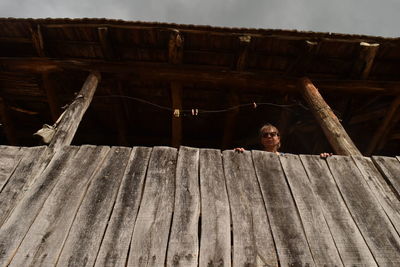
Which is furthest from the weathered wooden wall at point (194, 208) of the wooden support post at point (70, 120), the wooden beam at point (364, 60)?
the wooden beam at point (364, 60)

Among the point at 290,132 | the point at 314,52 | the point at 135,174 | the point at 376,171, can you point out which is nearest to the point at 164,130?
the point at 290,132

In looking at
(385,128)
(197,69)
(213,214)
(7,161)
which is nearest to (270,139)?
(197,69)

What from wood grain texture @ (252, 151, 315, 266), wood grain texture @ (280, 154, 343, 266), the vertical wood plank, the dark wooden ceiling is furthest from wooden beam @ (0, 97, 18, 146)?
the vertical wood plank

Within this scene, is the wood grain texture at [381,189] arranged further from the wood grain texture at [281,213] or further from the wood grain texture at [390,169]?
the wood grain texture at [281,213]

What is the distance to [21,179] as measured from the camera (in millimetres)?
2408

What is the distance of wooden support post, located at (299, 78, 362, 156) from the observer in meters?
3.18

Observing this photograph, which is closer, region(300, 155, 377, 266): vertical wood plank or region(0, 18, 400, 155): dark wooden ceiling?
region(300, 155, 377, 266): vertical wood plank

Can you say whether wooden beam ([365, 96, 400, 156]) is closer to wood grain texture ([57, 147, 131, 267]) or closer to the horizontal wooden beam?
the horizontal wooden beam

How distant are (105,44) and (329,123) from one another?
3.51 meters

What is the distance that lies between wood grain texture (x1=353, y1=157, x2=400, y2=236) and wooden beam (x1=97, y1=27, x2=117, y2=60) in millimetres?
3788

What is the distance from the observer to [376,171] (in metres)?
2.73

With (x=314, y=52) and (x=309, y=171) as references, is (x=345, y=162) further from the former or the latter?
(x=314, y=52)

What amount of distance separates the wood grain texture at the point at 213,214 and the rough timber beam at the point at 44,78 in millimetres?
3372

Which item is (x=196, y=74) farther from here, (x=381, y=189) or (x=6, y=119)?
(x=6, y=119)
